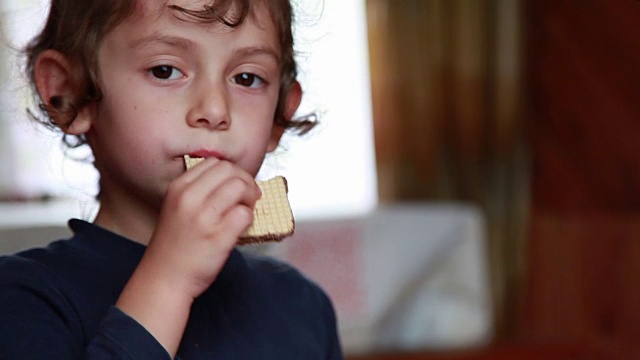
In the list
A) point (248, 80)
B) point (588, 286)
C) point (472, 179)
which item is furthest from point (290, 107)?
point (472, 179)

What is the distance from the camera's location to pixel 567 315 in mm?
3346

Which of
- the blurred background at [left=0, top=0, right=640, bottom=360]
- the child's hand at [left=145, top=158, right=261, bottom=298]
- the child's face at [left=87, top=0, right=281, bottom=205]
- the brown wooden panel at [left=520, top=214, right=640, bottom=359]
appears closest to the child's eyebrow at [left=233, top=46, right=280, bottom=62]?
the child's face at [left=87, top=0, right=281, bottom=205]

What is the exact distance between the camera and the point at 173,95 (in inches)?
33.7

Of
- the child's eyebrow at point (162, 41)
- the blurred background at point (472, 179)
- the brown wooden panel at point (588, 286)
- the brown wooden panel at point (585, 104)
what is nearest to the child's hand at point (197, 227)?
the child's eyebrow at point (162, 41)

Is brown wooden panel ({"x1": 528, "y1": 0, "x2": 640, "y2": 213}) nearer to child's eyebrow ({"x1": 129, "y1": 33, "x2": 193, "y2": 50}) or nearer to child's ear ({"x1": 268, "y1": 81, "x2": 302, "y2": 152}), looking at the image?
child's ear ({"x1": 268, "y1": 81, "x2": 302, "y2": 152})

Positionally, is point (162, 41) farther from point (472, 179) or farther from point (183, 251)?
point (472, 179)

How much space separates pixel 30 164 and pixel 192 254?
2993mm

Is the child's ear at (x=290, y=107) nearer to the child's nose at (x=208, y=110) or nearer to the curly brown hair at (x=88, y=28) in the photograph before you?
the curly brown hair at (x=88, y=28)

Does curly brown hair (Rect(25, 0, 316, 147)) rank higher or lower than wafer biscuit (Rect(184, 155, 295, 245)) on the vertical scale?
higher

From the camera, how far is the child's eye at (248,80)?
2.94 ft

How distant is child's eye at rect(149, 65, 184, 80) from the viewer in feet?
2.84

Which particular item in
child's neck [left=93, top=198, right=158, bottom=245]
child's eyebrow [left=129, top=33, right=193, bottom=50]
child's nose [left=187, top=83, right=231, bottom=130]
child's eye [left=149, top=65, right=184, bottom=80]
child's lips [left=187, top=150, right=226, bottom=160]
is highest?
child's eyebrow [left=129, top=33, right=193, bottom=50]

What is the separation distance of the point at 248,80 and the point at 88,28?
0.14m

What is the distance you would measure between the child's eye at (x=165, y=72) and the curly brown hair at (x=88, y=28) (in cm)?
4
